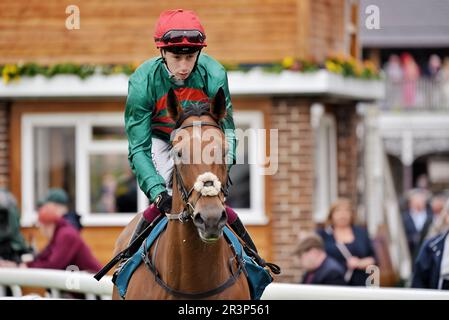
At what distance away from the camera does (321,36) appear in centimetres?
1672

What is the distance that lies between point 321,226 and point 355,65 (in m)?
2.27

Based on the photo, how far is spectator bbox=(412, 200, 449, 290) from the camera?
872 centimetres

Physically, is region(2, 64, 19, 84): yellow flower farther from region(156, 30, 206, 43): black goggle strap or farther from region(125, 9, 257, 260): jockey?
region(156, 30, 206, 43): black goggle strap

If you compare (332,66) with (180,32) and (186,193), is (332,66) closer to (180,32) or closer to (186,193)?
(180,32)

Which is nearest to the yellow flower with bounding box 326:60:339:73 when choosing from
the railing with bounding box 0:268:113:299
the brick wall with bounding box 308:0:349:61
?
the brick wall with bounding box 308:0:349:61

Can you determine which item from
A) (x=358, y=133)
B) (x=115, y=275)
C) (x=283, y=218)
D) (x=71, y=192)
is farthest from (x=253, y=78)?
(x=115, y=275)

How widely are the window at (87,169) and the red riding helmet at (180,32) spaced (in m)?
Answer: 9.38

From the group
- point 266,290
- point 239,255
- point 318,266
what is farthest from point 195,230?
point 318,266

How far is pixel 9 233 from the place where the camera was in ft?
37.0

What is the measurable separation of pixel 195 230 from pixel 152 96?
3.26 ft

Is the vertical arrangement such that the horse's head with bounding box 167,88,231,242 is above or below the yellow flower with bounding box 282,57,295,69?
below

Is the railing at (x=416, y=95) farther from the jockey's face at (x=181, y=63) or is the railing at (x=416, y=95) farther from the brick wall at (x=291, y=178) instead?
the jockey's face at (x=181, y=63)

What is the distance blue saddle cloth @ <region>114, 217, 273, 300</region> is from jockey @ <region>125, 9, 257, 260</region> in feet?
0.53

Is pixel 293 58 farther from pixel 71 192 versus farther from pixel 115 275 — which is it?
pixel 115 275
